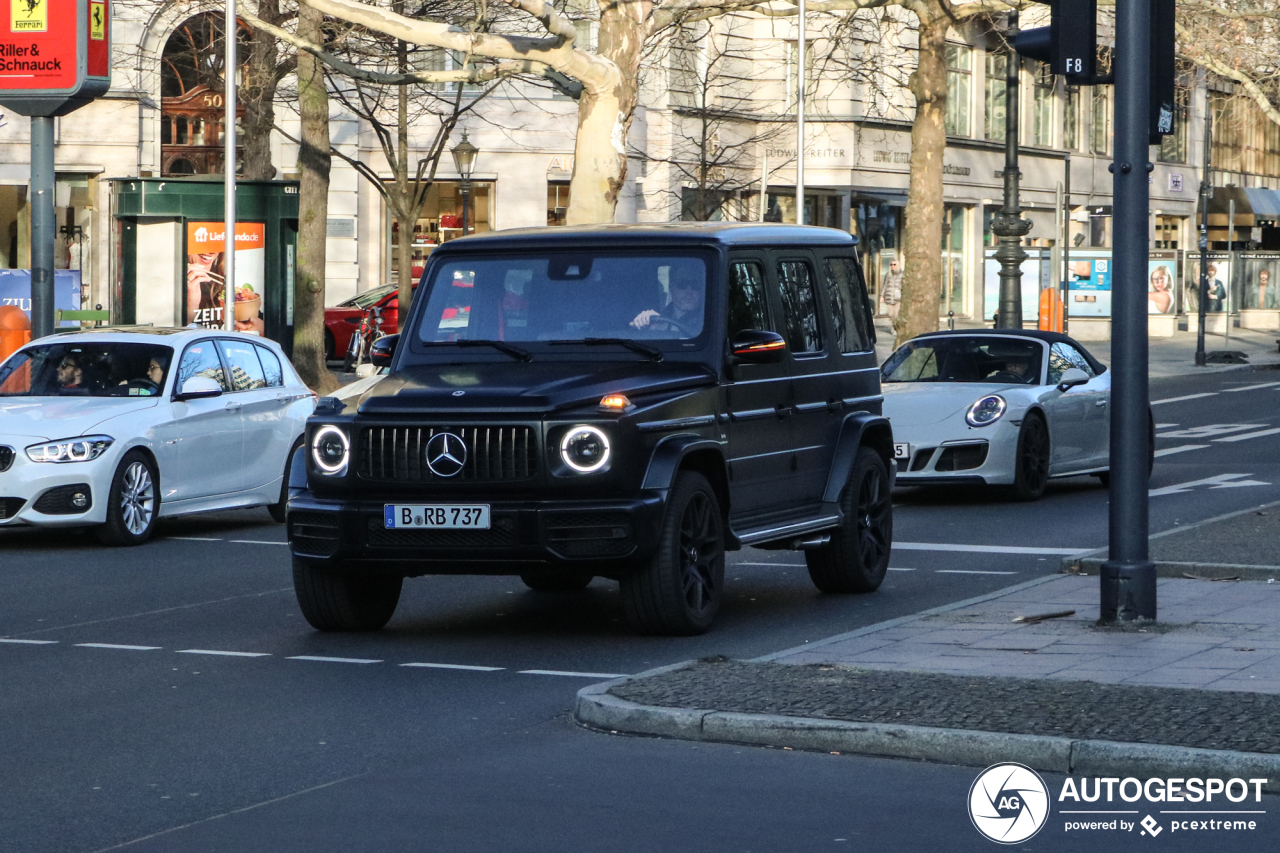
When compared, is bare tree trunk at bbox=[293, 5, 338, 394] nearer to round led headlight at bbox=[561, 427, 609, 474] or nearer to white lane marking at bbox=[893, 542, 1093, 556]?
white lane marking at bbox=[893, 542, 1093, 556]

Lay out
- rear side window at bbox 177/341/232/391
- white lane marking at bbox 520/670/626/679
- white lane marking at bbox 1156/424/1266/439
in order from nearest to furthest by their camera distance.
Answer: white lane marking at bbox 520/670/626/679, rear side window at bbox 177/341/232/391, white lane marking at bbox 1156/424/1266/439

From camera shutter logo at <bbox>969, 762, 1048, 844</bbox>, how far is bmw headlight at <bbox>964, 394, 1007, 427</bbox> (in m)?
10.3

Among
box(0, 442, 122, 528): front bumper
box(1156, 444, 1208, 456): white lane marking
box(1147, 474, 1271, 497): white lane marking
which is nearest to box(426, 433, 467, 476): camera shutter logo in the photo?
box(0, 442, 122, 528): front bumper

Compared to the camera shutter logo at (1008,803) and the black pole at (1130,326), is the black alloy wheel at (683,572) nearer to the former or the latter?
the black pole at (1130,326)

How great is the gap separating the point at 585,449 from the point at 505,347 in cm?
117

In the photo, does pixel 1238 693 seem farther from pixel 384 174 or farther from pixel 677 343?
pixel 384 174

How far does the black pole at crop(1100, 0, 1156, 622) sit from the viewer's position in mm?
9453

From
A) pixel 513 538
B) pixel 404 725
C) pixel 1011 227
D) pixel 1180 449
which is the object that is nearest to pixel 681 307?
pixel 513 538

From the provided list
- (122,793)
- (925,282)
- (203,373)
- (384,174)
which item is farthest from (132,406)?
(384,174)

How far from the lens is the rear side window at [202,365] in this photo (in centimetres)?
1513

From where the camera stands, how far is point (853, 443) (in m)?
11.5

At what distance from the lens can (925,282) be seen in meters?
34.0

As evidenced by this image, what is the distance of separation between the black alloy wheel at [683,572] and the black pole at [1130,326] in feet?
5.90

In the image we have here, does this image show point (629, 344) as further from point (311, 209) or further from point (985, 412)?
point (311, 209)
